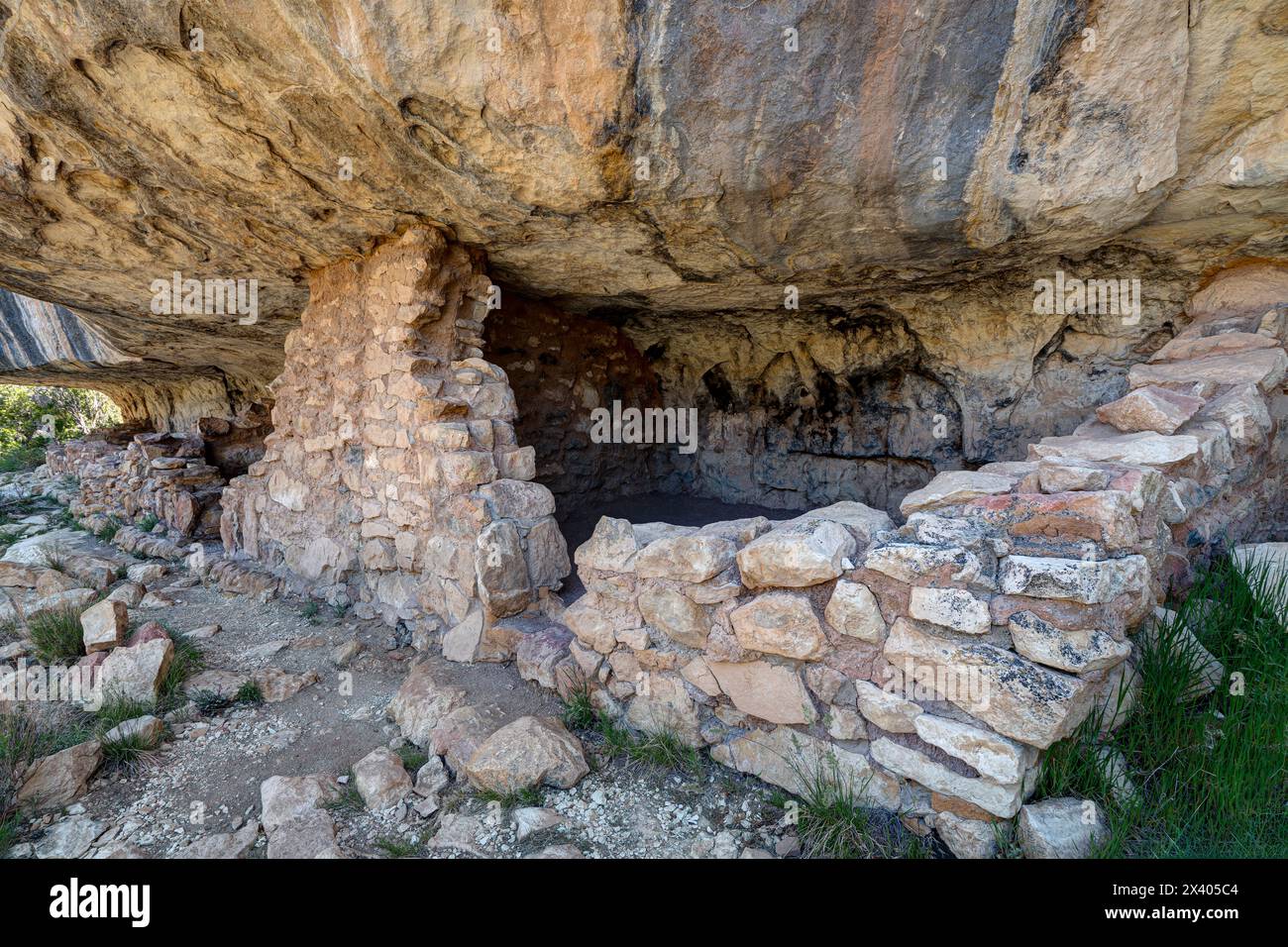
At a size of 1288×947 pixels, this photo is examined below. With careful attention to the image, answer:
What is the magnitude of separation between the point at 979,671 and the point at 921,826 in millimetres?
489

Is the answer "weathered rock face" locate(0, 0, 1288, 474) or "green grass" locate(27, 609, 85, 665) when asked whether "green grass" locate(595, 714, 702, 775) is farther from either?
"green grass" locate(27, 609, 85, 665)

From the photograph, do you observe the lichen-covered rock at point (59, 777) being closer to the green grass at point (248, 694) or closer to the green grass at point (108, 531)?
the green grass at point (248, 694)

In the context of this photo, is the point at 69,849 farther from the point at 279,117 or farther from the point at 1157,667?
the point at 1157,667

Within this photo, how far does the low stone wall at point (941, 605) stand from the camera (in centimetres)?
149

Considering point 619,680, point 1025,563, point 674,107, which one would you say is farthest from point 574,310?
point 1025,563

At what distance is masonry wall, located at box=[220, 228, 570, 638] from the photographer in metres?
2.81

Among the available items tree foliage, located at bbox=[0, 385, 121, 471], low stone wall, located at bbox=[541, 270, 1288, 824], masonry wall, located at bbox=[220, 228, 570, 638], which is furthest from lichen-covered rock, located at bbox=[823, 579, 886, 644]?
tree foliage, located at bbox=[0, 385, 121, 471]

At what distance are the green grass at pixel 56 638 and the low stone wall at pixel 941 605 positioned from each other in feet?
7.11

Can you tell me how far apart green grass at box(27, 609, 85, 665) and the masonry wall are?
1063mm

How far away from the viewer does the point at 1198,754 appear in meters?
1.55

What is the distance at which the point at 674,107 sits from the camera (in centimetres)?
197

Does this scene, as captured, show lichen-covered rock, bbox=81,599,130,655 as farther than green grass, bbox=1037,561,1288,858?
Yes

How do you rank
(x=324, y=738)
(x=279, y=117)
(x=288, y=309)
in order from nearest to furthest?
(x=279, y=117)
(x=324, y=738)
(x=288, y=309)

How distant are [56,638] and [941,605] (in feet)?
12.2
